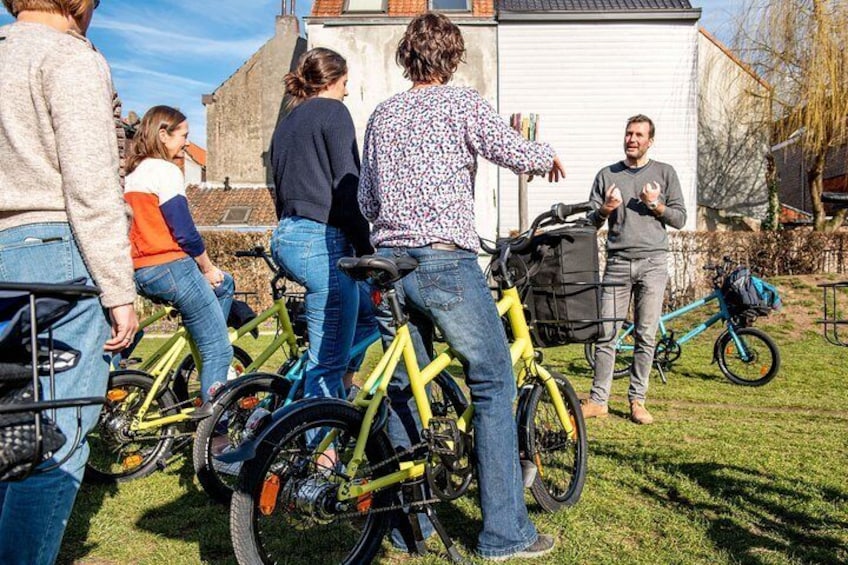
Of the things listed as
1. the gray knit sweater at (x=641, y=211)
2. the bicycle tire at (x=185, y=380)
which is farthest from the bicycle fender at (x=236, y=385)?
the gray knit sweater at (x=641, y=211)

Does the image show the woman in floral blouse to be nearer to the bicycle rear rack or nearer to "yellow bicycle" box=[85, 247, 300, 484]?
the bicycle rear rack

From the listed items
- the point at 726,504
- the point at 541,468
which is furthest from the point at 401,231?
the point at 726,504

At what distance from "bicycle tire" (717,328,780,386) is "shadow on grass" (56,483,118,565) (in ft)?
19.9

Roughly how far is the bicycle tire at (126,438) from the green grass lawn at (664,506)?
10 cm

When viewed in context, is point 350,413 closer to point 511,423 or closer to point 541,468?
point 511,423

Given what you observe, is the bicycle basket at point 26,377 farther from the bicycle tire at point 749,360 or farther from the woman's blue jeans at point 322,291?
the bicycle tire at point 749,360

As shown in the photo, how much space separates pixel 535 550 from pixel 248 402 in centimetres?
177

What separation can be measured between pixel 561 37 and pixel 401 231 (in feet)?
64.3

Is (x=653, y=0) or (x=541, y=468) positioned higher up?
(x=653, y=0)

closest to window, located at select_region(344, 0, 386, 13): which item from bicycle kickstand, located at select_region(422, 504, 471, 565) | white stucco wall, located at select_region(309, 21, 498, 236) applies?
white stucco wall, located at select_region(309, 21, 498, 236)

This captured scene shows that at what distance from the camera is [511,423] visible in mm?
3287

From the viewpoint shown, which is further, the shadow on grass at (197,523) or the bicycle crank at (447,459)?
the shadow on grass at (197,523)

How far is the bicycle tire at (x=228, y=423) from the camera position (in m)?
4.08

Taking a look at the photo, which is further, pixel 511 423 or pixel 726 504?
pixel 726 504
